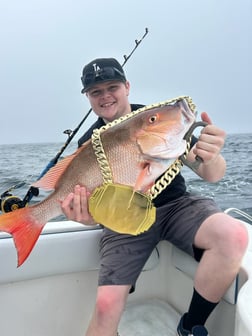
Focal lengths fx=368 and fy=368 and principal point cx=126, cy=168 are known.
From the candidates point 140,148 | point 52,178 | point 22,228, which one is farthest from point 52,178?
point 140,148

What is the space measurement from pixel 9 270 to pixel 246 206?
9.58ft

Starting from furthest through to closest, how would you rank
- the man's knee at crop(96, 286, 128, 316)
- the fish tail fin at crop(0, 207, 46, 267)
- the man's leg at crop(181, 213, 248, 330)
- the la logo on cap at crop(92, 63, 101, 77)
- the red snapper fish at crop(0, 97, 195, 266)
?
the la logo on cap at crop(92, 63, 101, 77), the man's knee at crop(96, 286, 128, 316), the man's leg at crop(181, 213, 248, 330), the fish tail fin at crop(0, 207, 46, 267), the red snapper fish at crop(0, 97, 195, 266)

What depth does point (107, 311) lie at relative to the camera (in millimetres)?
1561

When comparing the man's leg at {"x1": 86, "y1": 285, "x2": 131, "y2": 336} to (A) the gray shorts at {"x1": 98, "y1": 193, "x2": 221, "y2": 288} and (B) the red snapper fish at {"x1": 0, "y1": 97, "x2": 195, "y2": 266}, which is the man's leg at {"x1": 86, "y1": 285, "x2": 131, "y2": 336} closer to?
(A) the gray shorts at {"x1": 98, "y1": 193, "x2": 221, "y2": 288}

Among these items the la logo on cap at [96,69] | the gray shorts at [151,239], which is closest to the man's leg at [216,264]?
the gray shorts at [151,239]

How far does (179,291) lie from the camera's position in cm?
205

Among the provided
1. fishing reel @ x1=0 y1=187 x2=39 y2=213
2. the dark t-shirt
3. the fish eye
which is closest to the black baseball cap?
the dark t-shirt

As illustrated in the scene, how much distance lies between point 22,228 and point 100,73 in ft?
2.90

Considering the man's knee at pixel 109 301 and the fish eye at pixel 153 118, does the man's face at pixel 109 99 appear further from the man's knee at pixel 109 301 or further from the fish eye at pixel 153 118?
the man's knee at pixel 109 301

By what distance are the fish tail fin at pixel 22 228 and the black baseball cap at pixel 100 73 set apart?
788mm

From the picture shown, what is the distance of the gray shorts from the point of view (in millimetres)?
1659

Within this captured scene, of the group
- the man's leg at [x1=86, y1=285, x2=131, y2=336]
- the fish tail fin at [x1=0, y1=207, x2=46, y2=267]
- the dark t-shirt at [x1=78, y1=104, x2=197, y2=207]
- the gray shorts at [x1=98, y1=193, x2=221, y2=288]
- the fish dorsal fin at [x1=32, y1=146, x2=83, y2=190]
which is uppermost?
the fish dorsal fin at [x1=32, y1=146, x2=83, y2=190]

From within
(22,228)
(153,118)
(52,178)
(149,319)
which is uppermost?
(153,118)

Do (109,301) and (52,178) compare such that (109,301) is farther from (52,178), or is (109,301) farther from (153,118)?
(153,118)
